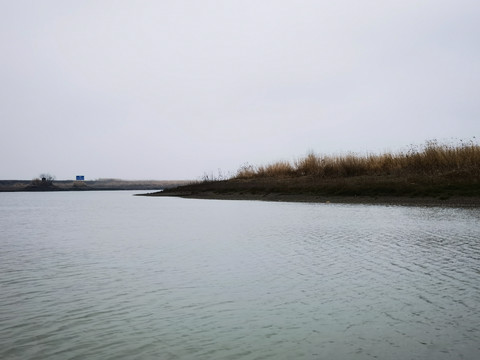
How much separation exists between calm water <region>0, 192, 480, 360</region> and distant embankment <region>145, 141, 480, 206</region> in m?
14.6

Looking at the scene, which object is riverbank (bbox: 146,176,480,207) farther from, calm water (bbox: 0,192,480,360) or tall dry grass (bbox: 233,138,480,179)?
calm water (bbox: 0,192,480,360)

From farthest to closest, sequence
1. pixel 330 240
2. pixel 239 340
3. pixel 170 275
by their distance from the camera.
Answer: pixel 330 240
pixel 170 275
pixel 239 340

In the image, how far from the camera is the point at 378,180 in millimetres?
30391

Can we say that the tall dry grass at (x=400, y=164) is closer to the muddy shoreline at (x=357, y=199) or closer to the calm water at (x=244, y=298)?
the muddy shoreline at (x=357, y=199)

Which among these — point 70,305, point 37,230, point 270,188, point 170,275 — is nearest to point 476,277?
point 170,275

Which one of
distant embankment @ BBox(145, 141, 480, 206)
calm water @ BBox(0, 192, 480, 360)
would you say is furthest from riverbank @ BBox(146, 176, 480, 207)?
calm water @ BBox(0, 192, 480, 360)

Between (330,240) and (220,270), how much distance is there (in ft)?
14.8

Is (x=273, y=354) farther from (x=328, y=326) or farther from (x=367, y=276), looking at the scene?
(x=367, y=276)

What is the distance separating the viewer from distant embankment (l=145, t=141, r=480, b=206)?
26.0 meters

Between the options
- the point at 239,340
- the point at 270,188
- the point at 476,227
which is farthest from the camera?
the point at 270,188

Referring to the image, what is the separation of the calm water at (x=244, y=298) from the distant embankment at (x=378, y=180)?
14.6 metres

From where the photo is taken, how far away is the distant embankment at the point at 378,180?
2602 centimetres

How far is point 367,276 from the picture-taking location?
25.1 feet

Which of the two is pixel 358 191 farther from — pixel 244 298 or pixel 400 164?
pixel 244 298
